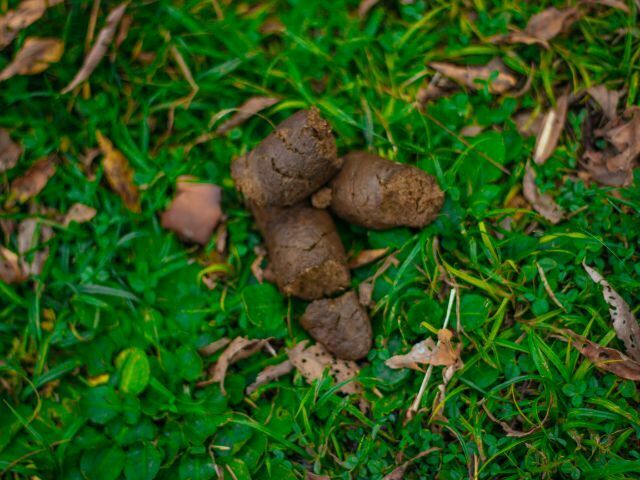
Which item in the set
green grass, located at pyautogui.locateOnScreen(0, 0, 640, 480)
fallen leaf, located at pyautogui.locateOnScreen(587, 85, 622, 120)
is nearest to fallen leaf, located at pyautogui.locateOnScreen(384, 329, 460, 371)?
green grass, located at pyautogui.locateOnScreen(0, 0, 640, 480)

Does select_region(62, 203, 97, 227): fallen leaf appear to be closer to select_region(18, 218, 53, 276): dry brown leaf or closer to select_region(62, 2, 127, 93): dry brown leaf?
select_region(18, 218, 53, 276): dry brown leaf

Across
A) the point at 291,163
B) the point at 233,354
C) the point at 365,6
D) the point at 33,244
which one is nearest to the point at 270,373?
the point at 233,354

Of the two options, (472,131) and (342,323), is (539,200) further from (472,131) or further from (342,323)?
(342,323)

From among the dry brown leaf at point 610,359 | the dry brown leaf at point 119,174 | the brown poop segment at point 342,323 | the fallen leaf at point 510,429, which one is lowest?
the fallen leaf at point 510,429

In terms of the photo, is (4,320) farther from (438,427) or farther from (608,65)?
(608,65)

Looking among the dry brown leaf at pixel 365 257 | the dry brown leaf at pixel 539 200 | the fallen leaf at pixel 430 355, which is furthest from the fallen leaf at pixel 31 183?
the dry brown leaf at pixel 539 200

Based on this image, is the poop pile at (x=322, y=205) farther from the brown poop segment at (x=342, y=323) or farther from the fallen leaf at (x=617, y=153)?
the fallen leaf at (x=617, y=153)

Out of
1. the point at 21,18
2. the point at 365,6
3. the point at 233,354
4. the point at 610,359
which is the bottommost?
the point at 610,359

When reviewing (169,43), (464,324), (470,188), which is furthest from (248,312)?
(169,43)
